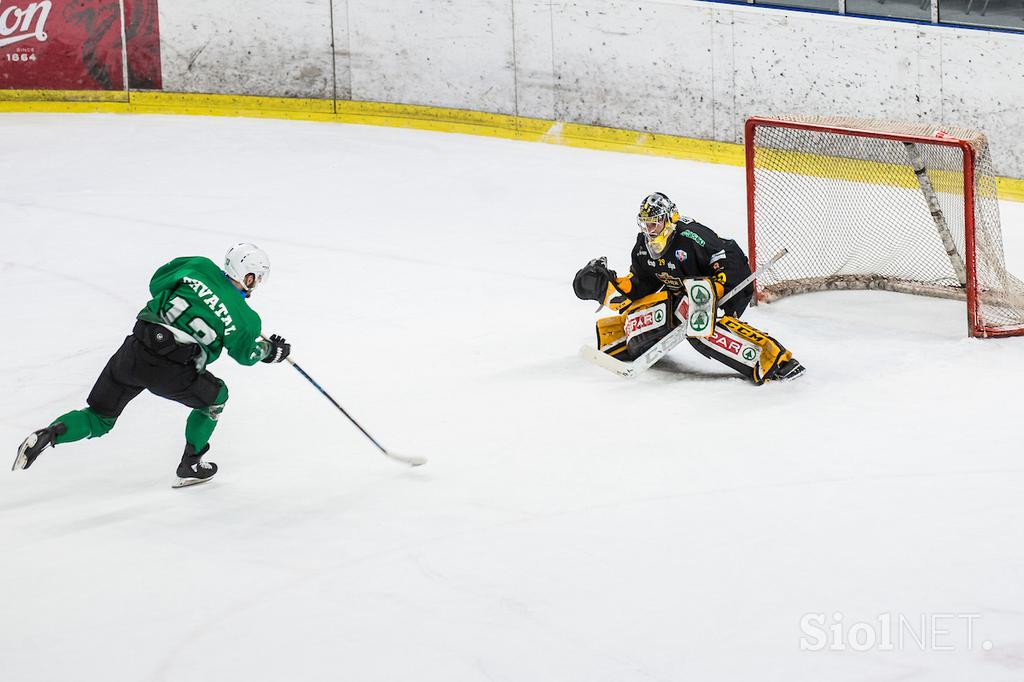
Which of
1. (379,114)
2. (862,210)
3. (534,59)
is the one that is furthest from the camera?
(379,114)

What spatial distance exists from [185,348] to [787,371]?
2488mm

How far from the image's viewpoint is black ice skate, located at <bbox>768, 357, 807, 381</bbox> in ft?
18.4

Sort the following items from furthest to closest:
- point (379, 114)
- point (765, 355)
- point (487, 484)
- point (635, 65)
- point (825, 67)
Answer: point (379, 114)
point (635, 65)
point (825, 67)
point (765, 355)
point (487, 484)

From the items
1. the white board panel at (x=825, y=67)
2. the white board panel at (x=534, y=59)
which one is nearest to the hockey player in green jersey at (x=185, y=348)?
the white board panel at (x=825, y=67)

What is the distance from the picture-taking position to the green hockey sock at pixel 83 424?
460 cm

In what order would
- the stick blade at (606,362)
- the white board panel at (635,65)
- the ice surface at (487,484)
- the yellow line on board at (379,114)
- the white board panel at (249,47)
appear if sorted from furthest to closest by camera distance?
the white board panel at (249,47)
the yellow line on board at (379,114)
the white board panel at (635,65)
the stick blade at (606,362)
the ice surface at (487,484)

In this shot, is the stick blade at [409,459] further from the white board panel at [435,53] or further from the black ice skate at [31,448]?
the white board panel at [435,53]

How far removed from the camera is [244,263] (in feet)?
15.1

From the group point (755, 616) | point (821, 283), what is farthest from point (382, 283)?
point (755, 616)

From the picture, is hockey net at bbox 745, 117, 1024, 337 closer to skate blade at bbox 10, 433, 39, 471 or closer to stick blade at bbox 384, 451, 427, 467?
stick blade at bbox 384, 451, 427, 467

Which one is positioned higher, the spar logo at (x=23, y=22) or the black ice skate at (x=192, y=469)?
the spar logo at (x=23, y=22)

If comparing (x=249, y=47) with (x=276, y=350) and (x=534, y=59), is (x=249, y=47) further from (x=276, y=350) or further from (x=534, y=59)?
(x=276, y=350)

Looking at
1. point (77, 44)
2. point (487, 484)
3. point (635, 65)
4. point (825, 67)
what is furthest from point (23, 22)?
point (487, 484)

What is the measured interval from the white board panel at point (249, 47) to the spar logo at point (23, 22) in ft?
3.03
